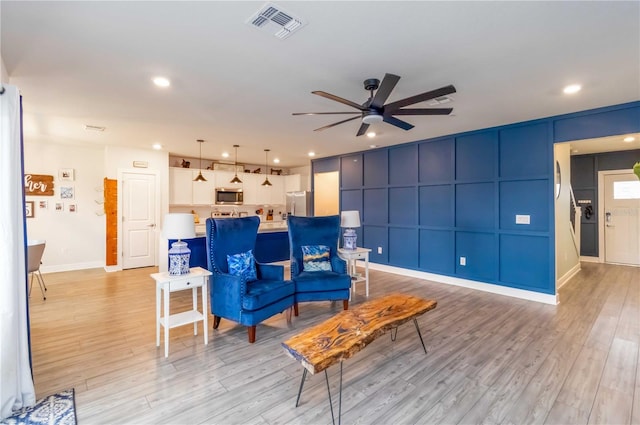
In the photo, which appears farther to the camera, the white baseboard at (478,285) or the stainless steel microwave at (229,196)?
the stainless steel microwave at (229,196)

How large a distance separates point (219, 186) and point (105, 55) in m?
5.51

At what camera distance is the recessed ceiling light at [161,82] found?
2967mm

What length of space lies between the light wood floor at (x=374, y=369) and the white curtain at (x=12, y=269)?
1.14 ft

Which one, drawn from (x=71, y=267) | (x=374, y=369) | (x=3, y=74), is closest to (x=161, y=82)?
→ (x=3, y=74)

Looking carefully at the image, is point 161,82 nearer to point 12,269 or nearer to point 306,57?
point 306,57

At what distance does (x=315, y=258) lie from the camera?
4.12 m

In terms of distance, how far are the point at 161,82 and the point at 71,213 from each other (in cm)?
512

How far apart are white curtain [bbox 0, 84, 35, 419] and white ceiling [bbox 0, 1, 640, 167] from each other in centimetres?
75

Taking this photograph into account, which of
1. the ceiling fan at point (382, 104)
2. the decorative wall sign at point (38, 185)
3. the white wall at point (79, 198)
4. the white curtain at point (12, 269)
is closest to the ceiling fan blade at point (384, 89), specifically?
the ceiling fan at point (382, 104)

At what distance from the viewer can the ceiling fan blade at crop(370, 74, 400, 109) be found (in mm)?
2303

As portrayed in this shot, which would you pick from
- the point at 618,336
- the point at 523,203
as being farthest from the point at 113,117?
the point at 618,336

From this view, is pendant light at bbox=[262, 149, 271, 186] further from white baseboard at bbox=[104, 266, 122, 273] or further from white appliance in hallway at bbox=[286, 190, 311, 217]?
white baseboard at bbox=[104, 266, 122, 273]

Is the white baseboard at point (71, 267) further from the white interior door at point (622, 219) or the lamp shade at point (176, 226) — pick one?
the white interior door at point (622, 219)

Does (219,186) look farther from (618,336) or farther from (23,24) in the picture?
(618,336)
